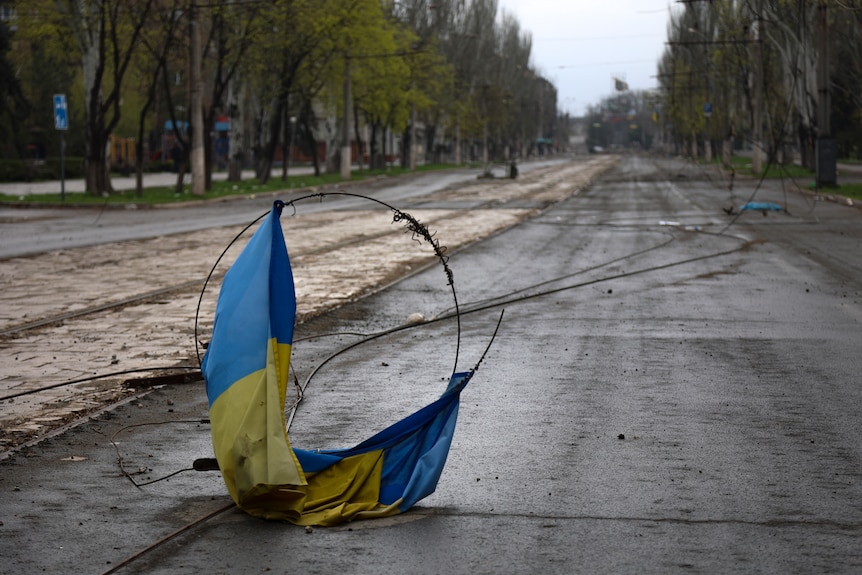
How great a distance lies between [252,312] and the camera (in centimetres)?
512

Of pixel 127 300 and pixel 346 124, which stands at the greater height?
pixel 346 124

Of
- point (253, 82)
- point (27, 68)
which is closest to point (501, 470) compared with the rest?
point (253, 82)

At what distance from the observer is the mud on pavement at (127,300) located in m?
7.98

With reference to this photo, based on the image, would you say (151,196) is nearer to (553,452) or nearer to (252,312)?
(553,452)

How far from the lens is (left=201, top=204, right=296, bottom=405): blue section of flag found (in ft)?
16.7

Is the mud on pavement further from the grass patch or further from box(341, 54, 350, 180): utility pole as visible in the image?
box(341, 54, 350, 180): utility pole

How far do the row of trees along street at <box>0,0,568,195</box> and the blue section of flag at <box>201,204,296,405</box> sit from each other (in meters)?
→ 31.1

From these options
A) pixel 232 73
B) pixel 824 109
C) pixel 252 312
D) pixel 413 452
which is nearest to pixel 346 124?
pixel 232 73

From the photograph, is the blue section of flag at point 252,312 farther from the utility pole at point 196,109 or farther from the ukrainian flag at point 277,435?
the utility pole at point 196,109

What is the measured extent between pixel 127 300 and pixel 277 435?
8352mm

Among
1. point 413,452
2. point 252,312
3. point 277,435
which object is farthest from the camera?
point 413,452

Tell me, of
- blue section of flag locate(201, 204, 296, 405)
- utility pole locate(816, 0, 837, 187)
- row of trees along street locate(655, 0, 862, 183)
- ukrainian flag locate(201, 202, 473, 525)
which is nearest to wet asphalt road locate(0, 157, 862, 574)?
ukrainian flag locate(201, 202, 473, 525)

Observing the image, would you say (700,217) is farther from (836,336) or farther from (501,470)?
(501,470)

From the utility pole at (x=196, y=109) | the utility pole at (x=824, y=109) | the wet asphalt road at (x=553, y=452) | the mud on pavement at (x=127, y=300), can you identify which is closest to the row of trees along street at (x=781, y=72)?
the utility pole at (x=824, y=109)
